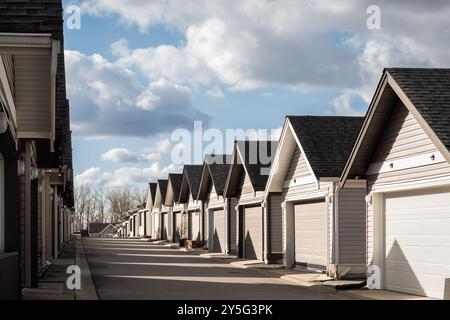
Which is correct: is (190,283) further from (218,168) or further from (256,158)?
(218,168)

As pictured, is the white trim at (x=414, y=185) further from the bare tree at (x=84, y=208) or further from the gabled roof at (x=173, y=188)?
the bare tree at (x=84, y=208)

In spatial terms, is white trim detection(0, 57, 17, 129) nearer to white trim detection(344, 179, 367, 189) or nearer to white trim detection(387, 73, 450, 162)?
white trim detection(387, 73, 450, 162)

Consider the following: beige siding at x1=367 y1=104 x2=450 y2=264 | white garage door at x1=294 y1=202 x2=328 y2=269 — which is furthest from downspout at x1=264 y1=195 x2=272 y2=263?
beige siding at x1=367 y1=104 x2=450 y2=264

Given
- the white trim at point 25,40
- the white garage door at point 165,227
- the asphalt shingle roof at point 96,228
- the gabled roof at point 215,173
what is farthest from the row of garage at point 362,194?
the asphalt shingle roof at point 96,228

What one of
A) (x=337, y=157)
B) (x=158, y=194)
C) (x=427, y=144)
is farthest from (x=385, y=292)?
(x=158, y=194)

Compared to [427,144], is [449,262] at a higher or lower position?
lower

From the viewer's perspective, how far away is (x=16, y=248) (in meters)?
13.4

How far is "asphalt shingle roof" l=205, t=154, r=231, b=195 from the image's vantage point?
3918 cm

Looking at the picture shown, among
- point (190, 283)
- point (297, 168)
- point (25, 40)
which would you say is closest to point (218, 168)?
point (297, 168)

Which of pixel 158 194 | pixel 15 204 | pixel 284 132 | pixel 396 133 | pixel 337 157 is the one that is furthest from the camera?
pixel 158 194

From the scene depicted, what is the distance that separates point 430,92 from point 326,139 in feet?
29.1

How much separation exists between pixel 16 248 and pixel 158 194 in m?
52.9

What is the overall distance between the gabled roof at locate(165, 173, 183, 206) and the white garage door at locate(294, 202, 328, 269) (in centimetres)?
2829

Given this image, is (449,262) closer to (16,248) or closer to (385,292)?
(385,292)
